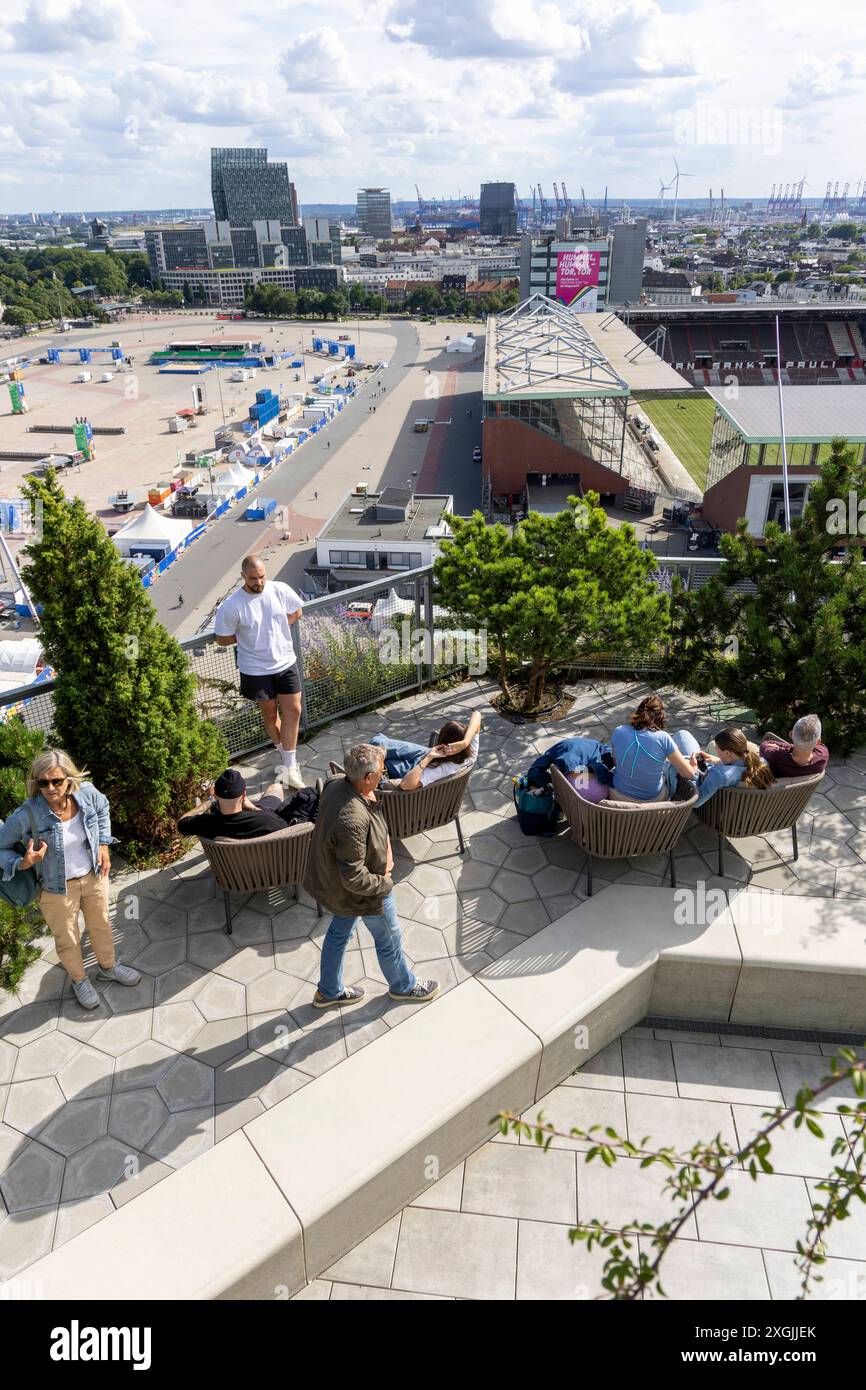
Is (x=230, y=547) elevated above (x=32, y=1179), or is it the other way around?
(x=32, y=1179)

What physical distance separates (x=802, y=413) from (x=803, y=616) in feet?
99.4

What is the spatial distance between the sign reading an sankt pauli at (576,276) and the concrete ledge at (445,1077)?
99.1 metres

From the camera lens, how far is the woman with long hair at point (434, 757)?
527 centimetres

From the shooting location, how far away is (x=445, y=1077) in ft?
13.7

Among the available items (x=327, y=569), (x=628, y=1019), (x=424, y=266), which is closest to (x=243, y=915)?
(x=628, y=1019)

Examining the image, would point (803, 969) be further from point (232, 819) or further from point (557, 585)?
point (557, 585)

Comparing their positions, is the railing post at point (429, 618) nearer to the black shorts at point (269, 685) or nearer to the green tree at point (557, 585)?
the green tree at point (557, 585)

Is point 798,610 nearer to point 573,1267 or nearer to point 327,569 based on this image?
point 573,1267

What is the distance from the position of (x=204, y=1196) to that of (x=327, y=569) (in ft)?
110

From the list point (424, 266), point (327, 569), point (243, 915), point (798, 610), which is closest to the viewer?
point (243, 915)

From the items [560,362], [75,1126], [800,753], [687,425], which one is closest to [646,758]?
[800,753]

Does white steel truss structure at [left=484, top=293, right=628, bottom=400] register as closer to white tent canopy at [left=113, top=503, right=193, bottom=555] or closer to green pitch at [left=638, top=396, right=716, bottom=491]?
green pitch at [left=638, top=396, right=716, bottom=491]

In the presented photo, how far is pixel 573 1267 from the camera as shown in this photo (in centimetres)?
375

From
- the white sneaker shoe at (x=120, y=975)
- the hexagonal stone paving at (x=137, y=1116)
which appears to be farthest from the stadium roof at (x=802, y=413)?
the hexagonal stone paving at (x=137, y=1116)
